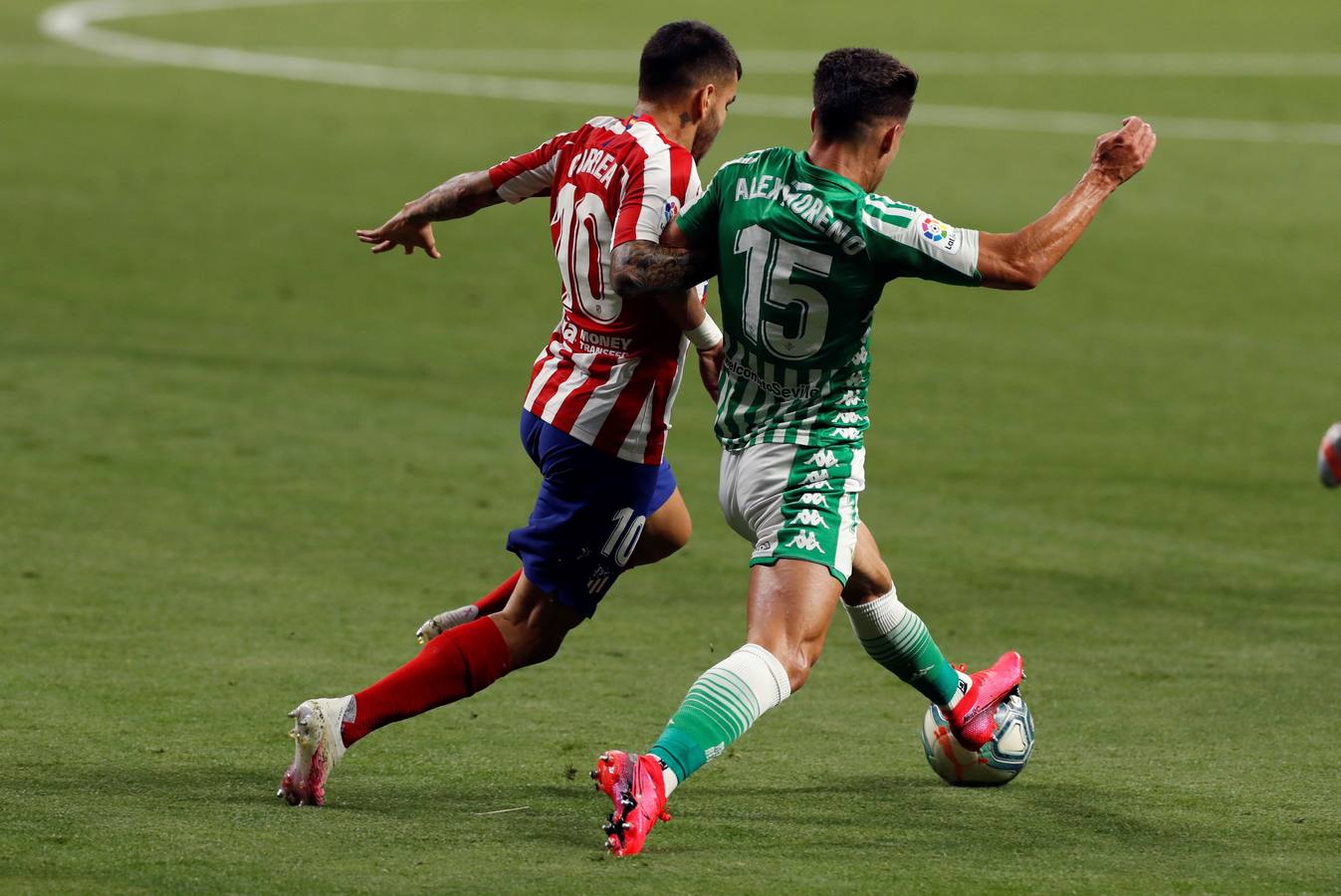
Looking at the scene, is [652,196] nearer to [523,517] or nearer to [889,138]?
[889,138]

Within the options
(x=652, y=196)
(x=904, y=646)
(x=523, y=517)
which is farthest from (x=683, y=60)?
(x=523, y=517)

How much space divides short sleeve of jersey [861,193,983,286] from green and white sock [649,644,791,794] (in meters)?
1.11

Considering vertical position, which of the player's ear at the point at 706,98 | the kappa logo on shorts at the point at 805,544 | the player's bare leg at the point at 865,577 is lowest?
the player's bare leg at the point at 865,577

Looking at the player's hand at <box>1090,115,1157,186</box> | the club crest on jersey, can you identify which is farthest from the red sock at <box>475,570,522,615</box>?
the player's hand at <box>1090,115,1157,186</box>

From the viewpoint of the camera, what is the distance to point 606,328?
238 inches

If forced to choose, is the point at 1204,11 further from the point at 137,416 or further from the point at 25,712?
the point at 25,712

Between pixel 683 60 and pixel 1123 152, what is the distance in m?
1.40

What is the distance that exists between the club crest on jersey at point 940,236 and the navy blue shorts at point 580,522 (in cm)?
124

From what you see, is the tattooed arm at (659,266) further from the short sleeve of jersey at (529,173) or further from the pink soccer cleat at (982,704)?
the pink soccer cleat at (982,704)

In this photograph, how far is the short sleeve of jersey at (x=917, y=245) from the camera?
17.3 feet

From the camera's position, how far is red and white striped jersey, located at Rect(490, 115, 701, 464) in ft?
19.6

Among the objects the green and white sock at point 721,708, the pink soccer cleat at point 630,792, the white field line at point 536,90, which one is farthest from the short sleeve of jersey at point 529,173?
the white field line at point 536,90

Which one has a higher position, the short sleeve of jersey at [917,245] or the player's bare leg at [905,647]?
the short sleeve of jersey at [917,245]

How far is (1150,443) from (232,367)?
6300 millimetres
